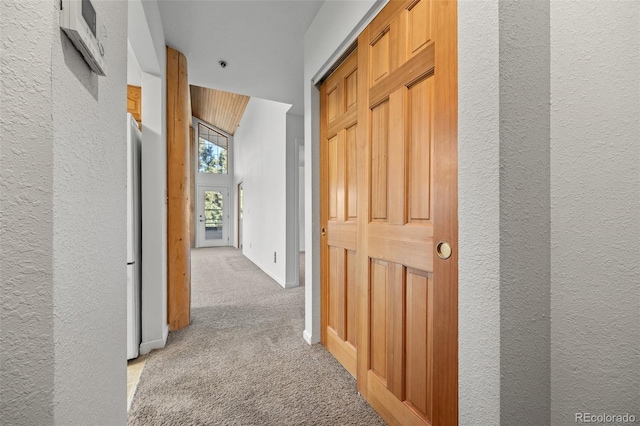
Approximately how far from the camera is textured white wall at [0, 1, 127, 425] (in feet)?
1.57

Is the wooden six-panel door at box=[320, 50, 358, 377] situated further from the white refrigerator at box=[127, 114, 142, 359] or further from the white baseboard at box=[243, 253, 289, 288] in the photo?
the white baseboard at box=[243, 253, 289, 288]

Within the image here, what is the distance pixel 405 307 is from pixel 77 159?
1.24 m

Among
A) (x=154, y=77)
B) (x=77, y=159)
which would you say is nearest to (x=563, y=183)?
(x=77, y=159)

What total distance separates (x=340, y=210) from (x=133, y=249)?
1437 millimetres

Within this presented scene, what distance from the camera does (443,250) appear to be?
1.03 m

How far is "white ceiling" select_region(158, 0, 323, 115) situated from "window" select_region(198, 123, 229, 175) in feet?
20.6

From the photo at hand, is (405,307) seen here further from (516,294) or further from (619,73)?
(619,73)

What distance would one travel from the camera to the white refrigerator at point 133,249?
1917mm

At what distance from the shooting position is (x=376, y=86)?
1.46 meters

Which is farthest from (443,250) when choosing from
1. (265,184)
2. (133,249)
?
(265,184)

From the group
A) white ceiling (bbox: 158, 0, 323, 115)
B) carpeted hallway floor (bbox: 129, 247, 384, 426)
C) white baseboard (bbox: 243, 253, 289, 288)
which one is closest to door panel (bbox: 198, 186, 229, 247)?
white baseboard (bbox: 243, 253, 289, 288)

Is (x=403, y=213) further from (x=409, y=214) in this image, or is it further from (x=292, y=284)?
(x=292, y=284)

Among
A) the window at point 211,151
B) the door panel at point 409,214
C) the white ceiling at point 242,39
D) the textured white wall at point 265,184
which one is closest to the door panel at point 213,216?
the window at point 211,151

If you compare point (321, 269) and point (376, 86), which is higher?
point (376, 86)
